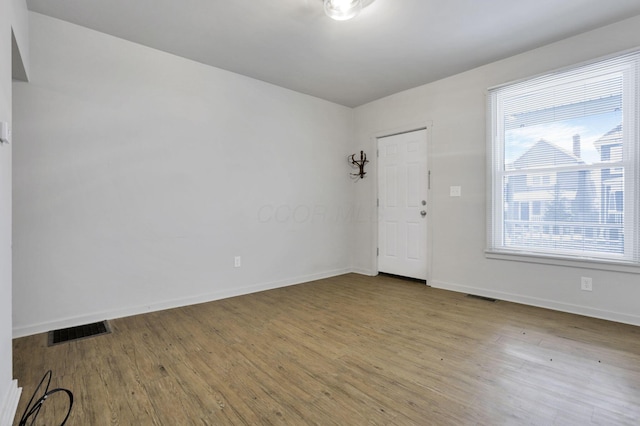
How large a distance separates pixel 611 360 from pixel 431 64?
10.0ft

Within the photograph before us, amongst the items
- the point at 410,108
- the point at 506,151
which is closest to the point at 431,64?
the point at 410,108

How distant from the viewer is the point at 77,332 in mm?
2576

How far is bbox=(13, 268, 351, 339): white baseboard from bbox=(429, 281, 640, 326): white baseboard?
72.4 inches

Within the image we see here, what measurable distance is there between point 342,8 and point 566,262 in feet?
9.89

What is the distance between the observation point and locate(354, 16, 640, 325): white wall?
9.20 ft

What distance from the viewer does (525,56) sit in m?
3.26

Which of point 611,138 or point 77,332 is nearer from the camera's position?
point 77,332

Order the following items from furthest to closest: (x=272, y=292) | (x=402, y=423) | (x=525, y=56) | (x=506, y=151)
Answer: (x=272, y=292), (x=506, y=151), (x=525, y=56), (x=402, y=423)

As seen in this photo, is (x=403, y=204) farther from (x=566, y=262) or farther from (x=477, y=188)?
(x=566, y=262)

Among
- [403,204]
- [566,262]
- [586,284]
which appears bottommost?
[586,284]
